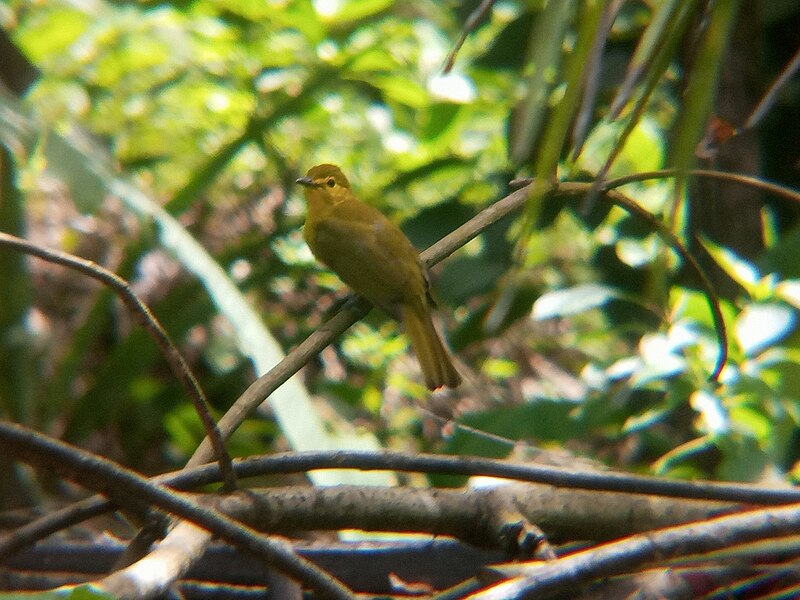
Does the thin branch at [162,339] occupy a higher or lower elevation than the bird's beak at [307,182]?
lower

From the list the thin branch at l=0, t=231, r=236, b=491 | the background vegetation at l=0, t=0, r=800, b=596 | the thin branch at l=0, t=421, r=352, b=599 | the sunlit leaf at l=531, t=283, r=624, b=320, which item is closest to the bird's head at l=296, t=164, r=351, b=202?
the background vegetation at l=0, t=0, r=800, b=596

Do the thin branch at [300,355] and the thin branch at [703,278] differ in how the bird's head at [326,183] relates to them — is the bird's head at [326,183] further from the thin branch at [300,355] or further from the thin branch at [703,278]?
the thin branch at [703,278]

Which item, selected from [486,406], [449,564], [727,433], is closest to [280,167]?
[486,406]

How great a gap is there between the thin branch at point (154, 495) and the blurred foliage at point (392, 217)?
1194 millimetres

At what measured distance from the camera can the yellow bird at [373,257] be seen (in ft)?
9.75

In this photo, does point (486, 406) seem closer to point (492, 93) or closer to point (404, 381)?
point (404, 381)

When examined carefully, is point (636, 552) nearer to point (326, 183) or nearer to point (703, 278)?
point (703, 278)

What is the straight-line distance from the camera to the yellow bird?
2973mm

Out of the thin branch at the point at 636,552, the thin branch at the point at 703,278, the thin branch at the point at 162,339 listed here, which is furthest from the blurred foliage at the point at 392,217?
the thin branch at the point at 162,339

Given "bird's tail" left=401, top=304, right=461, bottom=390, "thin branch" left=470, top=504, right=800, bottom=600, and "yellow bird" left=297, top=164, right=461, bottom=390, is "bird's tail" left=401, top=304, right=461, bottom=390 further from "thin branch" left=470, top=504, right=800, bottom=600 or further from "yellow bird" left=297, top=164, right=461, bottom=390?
"thin branch" left=470, top=504, right=800, bottom=600

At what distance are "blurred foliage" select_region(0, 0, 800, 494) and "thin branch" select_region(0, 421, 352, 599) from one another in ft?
3.92

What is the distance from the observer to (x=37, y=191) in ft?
17.0

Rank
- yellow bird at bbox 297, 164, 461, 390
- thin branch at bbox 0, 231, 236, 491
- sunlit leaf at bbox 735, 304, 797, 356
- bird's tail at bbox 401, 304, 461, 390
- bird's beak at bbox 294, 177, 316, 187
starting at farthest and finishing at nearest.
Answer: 1. bird's beak at bbox 294, 177, 316, 187
2. yellow bird at bbox 297, 164, 461, 390
3. bird's tail at bbox 401, 304, 461, 390
4. sunlit leaf at bbox 735, 304, 797, 356
5. thin branch at bbox 0, 231, 236, 491

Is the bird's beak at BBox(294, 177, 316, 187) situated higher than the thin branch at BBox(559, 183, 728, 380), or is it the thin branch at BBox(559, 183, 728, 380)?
→ the bird's beak at BBox(294, 177, 316, 187)
